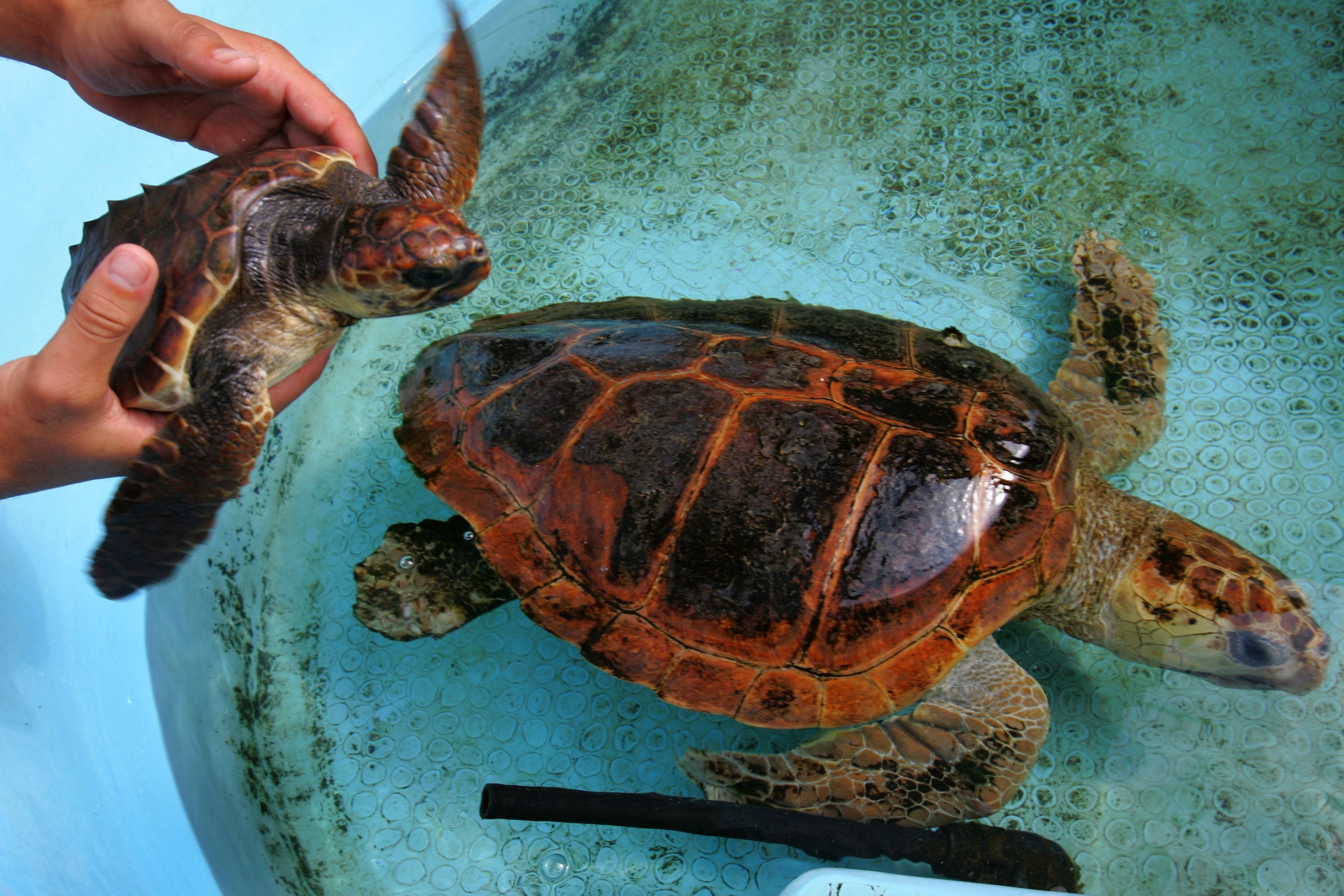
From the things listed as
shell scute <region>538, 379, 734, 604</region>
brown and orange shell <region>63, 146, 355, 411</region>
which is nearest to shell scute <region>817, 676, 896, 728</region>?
shell scute <region>538, 379, 734, 604</region>

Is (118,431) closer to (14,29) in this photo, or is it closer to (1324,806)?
(14,29)

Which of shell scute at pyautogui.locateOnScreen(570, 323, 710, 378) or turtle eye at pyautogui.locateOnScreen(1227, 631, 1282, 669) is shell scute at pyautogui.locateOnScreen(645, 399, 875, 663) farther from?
turtle eye at pyautogui.locateOnScreen(1227, 631, 1282, 669)

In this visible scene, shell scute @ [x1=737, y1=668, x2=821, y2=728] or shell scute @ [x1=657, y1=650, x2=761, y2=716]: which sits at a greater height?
shell scute @ [x1=657, y1=650, x2=761, y2=716]

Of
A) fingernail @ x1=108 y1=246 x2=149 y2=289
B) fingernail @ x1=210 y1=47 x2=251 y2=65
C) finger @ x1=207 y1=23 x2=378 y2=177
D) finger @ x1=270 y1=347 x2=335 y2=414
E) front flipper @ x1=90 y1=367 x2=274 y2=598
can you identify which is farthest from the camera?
finger @ x1=270 y1=347 x2=335 y2=414

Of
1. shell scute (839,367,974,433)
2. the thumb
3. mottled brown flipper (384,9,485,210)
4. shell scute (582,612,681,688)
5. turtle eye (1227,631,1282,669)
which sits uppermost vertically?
the thumb

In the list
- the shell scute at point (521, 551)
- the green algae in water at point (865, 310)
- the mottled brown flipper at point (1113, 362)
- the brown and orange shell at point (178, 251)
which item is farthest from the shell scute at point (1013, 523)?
the brown and orange shell at point (178, 251)

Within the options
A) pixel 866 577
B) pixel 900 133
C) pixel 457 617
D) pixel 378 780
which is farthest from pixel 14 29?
pixel 900 133

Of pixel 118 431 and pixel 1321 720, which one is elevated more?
pixel 118 431
